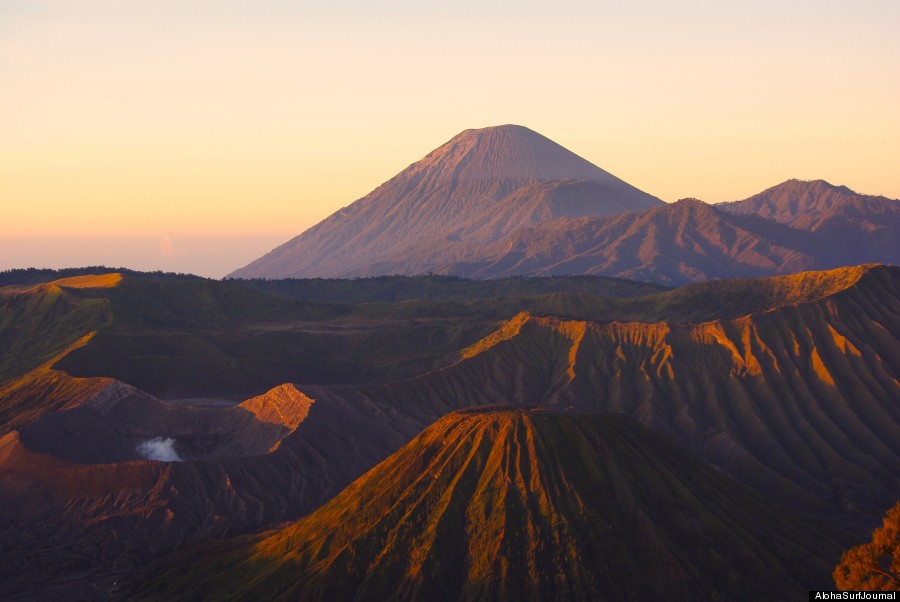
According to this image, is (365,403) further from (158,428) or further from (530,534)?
(530,534)

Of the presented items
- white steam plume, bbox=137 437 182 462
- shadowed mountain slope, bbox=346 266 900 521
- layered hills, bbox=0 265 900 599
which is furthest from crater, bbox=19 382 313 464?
shadowed mountain slope, bbox=346 266 900 521

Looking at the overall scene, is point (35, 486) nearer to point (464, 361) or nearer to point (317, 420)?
point (317, 420)

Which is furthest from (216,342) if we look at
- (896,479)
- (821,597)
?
(821,597)

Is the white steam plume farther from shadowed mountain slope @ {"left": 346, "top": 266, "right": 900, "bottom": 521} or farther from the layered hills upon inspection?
shadowed mountain slope @ {"left": 346, "top": 266, "right": 900, "bottom": 521}

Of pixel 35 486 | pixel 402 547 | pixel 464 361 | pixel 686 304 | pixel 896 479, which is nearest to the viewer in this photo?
pixel 402 547

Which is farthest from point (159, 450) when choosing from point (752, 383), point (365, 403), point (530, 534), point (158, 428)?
point (752, 383)

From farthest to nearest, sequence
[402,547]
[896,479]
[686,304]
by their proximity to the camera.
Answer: [686,304]
[896,479]
[402,547]

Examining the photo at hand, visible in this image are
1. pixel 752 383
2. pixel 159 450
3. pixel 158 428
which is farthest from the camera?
pixel 752 383

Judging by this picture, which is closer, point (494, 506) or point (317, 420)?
point (494, 506)
